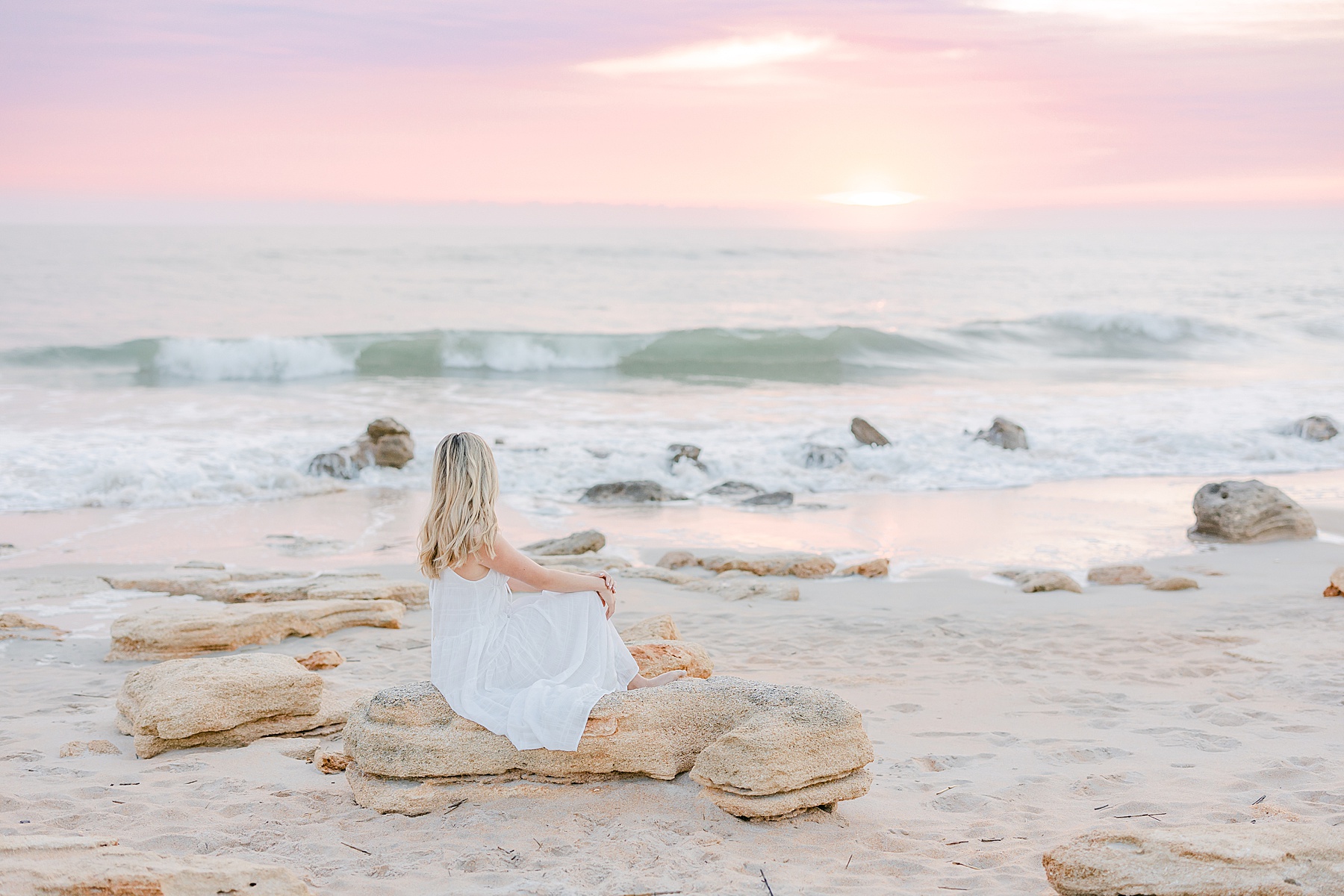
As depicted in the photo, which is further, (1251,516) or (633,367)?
(633,367)

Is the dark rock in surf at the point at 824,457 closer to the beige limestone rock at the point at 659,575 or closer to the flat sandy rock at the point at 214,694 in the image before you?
the beige limestone rock at the point at 659,575

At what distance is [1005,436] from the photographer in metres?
14.4

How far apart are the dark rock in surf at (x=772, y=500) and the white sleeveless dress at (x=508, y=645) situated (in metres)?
7.59

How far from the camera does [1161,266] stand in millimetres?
56125

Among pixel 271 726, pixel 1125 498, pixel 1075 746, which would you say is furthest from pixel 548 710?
pixel 1125 498

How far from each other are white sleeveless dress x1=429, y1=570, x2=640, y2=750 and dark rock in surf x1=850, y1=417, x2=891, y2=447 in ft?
36.7

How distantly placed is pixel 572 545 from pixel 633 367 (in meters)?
17.1

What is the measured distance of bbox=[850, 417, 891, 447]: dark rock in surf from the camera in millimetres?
14930

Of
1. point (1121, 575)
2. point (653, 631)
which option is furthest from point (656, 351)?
point (653, 631)

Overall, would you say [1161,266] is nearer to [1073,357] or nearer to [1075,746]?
[1073,357]

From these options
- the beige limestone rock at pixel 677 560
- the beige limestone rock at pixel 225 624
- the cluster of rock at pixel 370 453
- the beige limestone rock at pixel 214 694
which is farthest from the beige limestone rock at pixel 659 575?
the cluster of rock at pixel 370 453

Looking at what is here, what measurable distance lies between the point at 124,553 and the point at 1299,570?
10.3 m

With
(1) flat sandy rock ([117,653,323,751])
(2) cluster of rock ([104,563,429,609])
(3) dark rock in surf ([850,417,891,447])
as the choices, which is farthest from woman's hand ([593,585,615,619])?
(3) dark rock in surf ([850,417,891,447])

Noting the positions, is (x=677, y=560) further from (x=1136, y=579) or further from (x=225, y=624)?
(x=225, y=624)
